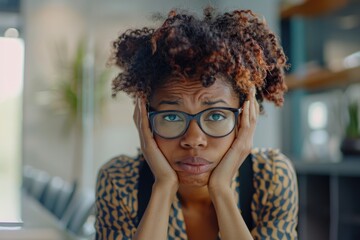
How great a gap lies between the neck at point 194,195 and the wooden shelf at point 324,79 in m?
1.98

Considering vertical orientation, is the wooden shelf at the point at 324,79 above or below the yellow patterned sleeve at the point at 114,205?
above

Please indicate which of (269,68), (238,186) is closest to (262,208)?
(238,186)

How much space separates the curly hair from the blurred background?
1.17ft

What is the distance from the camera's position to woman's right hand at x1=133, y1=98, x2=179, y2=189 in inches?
23.0

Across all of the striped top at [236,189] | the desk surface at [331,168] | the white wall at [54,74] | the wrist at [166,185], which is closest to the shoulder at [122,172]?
the striped top at [236,189]

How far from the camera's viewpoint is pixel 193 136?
55cm

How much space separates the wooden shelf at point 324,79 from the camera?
262cm

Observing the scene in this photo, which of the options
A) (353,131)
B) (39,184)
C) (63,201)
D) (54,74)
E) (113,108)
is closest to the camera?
(63,201)

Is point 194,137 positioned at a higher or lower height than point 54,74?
lower

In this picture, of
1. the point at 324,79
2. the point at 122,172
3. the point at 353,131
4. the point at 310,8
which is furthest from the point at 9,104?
the point at 310,8

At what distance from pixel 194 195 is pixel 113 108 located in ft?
3.93

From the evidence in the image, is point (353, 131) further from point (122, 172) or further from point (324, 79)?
point (122, 172)

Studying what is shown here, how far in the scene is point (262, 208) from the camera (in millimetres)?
691

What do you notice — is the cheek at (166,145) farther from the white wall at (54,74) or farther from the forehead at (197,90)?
the white wall at (54,74)
